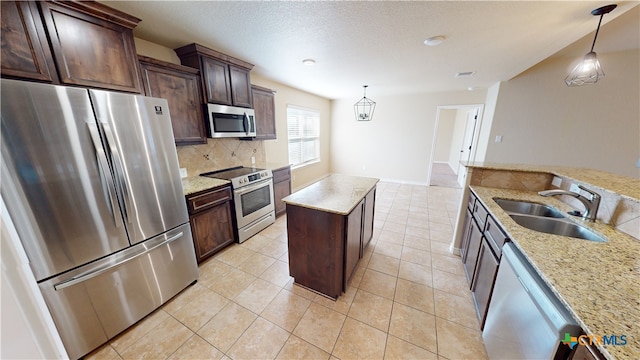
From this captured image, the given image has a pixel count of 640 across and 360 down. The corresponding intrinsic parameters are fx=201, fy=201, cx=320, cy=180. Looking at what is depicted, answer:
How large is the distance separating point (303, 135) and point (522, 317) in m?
4.60

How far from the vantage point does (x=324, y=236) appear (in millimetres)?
1692

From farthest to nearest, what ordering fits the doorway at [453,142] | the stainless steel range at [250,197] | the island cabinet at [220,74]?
1. the doorway at [453,142]
2. the stainless steel range at [250,197]
3. the island cabinet at [220,74]

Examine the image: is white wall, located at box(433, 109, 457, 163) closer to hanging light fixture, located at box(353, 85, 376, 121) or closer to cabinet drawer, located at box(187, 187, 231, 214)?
hanging light fixture, located at box(353, 85, 376, 121)

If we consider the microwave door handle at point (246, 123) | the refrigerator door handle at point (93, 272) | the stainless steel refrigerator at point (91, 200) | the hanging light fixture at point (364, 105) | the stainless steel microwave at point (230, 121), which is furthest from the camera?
the hanging light fixture at point (364, 105)

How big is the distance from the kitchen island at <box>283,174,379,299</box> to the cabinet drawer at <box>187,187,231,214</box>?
3.23 ft

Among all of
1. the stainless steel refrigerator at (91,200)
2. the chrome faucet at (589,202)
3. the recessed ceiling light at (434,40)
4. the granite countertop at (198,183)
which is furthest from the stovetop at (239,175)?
the chrome faucet at (589,202)

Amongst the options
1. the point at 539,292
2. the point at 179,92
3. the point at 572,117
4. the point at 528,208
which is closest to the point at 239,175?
the point at 179,92

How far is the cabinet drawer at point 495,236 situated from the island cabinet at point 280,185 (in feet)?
8.64

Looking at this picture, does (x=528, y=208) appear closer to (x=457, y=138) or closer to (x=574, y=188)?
(x=574, y=188)

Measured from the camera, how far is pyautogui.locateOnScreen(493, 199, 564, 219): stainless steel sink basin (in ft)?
5.59

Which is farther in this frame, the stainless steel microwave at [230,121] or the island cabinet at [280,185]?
the island cabinet at [280,185]

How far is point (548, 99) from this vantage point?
344cm

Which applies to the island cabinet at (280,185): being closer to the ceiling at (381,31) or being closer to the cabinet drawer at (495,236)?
the ceiling at (381,31)

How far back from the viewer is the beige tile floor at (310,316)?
140 centimetres
